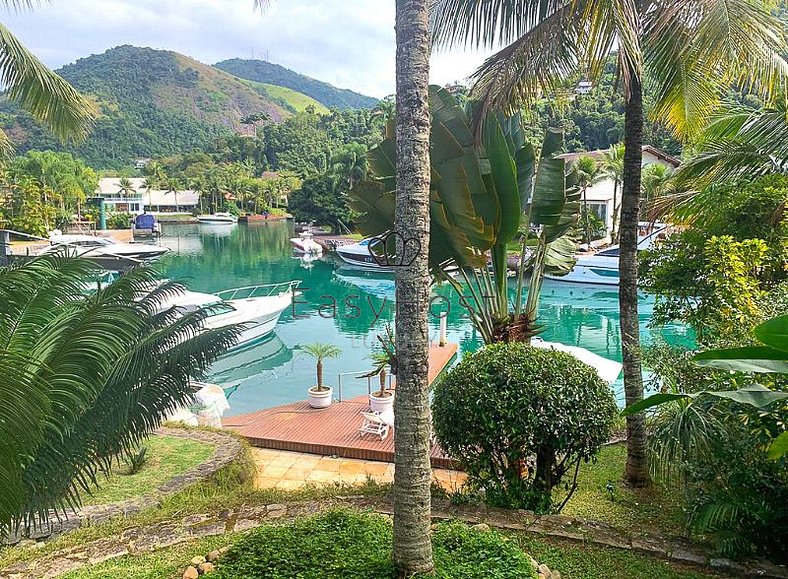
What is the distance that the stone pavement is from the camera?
6348 mm

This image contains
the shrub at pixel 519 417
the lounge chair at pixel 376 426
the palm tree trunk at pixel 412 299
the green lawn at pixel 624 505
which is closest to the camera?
the palm tree trunk at pixel 412 299

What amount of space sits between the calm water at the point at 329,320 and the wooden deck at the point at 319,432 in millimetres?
1614

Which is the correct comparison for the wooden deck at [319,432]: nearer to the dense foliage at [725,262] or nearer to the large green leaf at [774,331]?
the dense foliage at [725,262]

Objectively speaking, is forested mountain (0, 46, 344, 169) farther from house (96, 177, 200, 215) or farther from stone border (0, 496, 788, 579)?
stone border (0, 496, 788, 579)

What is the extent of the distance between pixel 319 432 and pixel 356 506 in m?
3.88

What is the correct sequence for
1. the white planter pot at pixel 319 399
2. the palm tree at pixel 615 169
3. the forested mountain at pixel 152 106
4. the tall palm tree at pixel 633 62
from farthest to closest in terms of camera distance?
1. the forested mountain at pixel 152 106
2. the palm tree at pixel 615 169
3. the white planter pot at pixel 319 399
4. the tall palm tree at pixel 633 62

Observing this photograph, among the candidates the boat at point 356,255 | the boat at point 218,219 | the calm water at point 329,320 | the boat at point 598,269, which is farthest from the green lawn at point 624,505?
the boat at point 218,219

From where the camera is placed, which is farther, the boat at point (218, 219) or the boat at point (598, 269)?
the boat at point (218, 219)

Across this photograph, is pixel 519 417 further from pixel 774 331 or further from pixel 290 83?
pixel 290 83

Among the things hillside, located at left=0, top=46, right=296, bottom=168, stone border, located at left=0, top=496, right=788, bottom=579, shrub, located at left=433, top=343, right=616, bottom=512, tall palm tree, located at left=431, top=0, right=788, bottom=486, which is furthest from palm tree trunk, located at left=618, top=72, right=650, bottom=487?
hillside, located at left=0, top=46, right=296, bottom=168

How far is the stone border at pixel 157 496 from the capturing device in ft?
15.4

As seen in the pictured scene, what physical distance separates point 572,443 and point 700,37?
336 cm

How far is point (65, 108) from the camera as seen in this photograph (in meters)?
7.38

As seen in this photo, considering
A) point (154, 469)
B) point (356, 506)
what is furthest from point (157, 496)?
point (356, 506)
